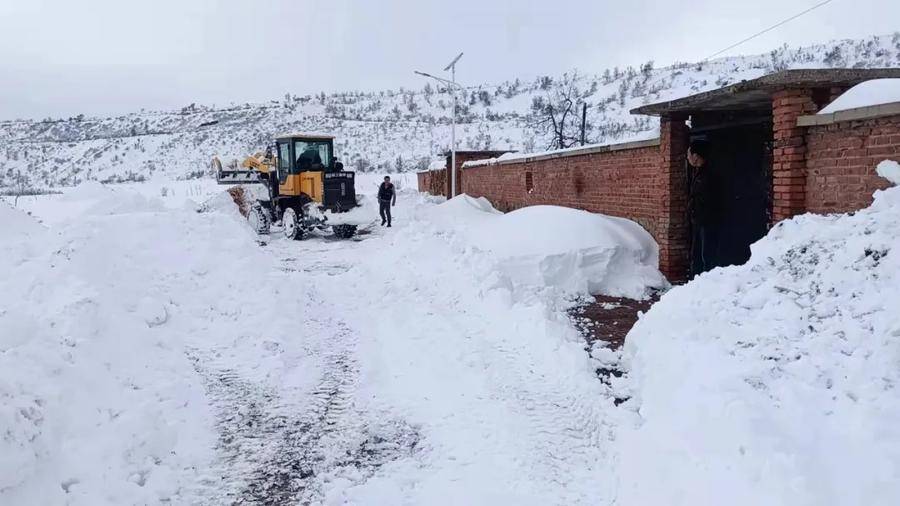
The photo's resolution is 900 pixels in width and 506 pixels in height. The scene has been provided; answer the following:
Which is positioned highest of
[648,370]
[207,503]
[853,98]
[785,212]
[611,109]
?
[611,109]

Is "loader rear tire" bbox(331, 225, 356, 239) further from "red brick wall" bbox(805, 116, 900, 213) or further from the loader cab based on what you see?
"red brick wall" bbox(805, 116, 900, 213)

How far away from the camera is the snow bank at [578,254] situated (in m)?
8.98

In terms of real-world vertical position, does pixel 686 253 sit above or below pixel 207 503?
above

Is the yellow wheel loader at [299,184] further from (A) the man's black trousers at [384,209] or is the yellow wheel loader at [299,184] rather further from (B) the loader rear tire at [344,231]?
(A) the man's black trousers at [384,209]

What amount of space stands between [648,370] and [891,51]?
65509mm

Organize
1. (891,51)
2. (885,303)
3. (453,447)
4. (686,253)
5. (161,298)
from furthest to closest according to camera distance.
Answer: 1. (891,51)
2. (686,253)
3. (161,298)
4. (453,447)
5. (885,303)

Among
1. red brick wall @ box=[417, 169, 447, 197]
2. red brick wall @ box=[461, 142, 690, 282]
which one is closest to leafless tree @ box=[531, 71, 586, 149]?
red brick wall @ box=[417, 169, 447, 197]

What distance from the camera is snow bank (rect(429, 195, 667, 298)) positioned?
8.98m

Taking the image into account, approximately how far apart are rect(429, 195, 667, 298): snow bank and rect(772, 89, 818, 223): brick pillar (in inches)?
103

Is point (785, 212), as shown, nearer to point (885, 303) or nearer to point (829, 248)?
point (829, 248)

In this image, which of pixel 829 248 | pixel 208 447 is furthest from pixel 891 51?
pixel 208 447

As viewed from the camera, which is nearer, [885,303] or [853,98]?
[885,303]

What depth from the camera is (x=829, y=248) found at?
4.79m

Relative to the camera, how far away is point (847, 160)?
233 inches
